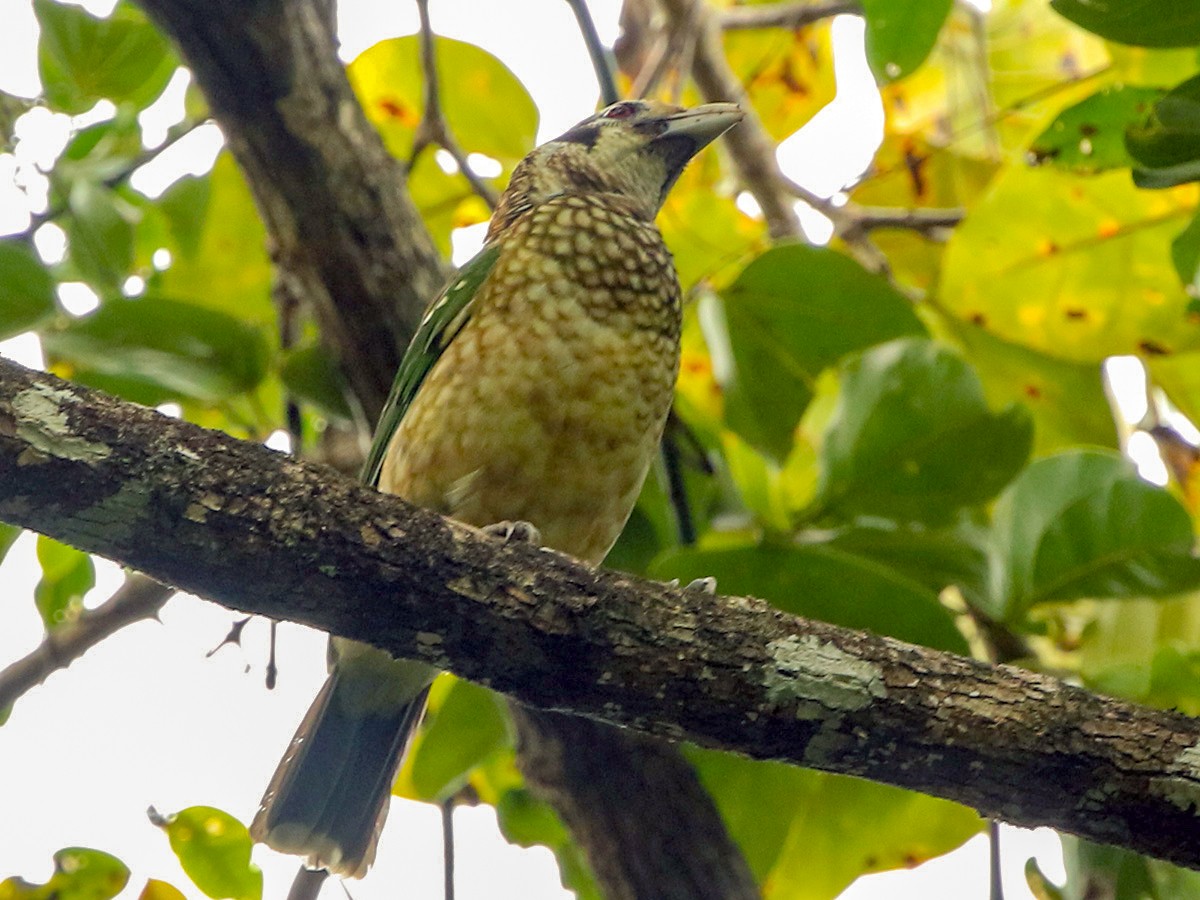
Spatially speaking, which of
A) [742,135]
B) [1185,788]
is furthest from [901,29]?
[1185,788]

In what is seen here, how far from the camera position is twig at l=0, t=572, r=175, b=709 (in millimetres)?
3166

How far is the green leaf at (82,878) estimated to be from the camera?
247 cm

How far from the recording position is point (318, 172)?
9.80 ft

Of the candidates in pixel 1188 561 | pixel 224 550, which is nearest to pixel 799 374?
pixel 1188 561

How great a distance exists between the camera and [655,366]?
2.71m

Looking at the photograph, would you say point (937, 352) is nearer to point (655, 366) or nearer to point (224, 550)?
point (655, 366)

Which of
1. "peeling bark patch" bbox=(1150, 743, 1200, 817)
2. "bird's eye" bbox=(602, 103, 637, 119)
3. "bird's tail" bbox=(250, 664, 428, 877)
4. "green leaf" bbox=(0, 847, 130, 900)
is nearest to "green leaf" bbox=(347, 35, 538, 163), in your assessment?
"bird's eye" bbox=(602, 103, 637, 119)

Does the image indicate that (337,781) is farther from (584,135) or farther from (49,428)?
(584,135)

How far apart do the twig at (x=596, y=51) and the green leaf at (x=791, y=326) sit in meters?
0.61

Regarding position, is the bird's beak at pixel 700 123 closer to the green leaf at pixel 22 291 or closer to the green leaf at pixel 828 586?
the green leaf at pixel 828 586

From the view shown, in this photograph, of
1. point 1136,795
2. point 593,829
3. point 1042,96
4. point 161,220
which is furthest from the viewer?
point 161,220

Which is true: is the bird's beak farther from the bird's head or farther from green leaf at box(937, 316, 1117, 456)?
green leaf at box(937, 316, 1117, 456)

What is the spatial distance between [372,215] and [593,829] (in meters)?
1.37

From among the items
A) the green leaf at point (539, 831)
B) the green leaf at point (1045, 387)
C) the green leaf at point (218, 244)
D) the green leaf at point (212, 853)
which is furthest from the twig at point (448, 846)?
the green leaf at point (1045, 387)
